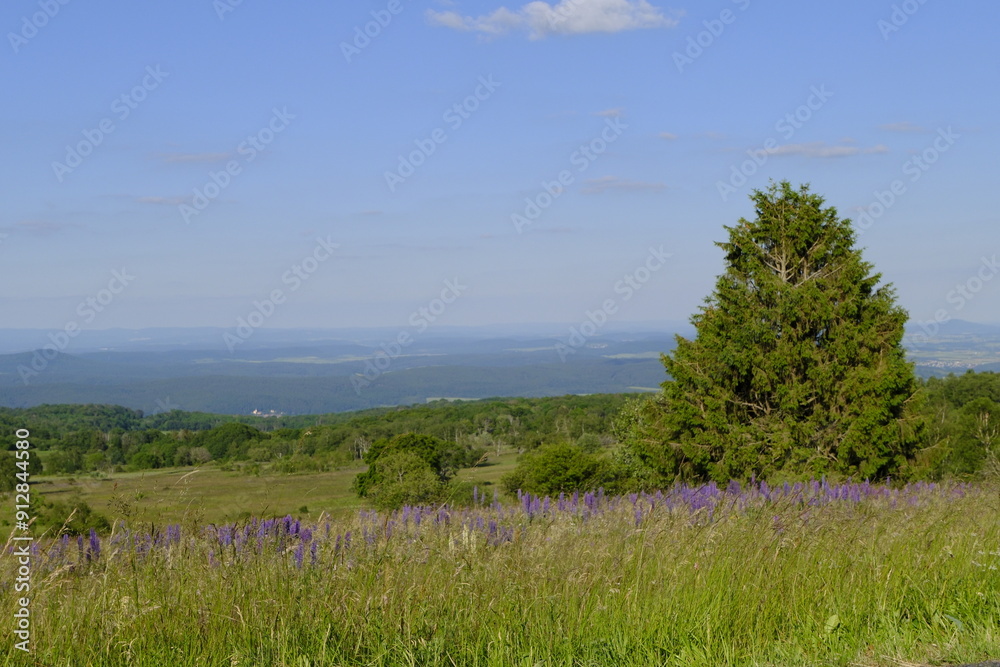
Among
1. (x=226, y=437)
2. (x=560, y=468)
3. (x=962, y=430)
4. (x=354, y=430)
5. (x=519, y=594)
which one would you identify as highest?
(x=962, y=430)

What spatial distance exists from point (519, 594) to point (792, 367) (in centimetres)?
1215

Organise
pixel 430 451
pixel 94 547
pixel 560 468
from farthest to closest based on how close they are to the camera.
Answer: pixel 430 451
pixel 560 468
pixel 94 547

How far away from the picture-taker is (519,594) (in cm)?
428

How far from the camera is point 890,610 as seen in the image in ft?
14.8

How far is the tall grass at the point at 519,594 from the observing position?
379cm

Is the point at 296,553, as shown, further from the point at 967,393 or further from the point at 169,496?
the point at 967,393

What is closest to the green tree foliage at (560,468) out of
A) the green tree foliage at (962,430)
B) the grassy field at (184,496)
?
the green tree foliage at (962,430)

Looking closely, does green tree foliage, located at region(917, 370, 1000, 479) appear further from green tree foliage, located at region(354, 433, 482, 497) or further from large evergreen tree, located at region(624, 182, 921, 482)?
green tree foliage, located at region(354, 433, 482, 497)

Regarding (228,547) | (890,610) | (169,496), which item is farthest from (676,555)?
(169,496)

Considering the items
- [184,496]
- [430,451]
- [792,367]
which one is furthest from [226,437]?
[184,496]

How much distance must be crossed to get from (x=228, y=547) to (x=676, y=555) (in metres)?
2.54

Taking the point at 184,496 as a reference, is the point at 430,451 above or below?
below

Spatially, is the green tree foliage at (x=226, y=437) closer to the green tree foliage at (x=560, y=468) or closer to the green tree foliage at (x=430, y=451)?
the green tree foliage at (x=430, y=451)

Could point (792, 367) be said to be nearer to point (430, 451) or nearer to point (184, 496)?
point (184, 496)
